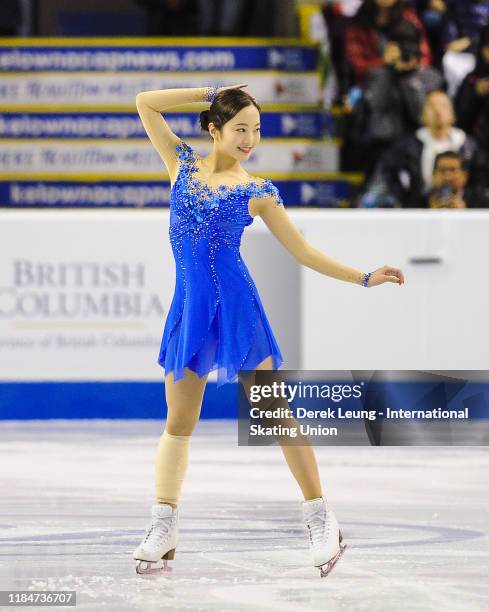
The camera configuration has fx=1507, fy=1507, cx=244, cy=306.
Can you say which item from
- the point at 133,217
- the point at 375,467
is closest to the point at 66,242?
the point at 133,217

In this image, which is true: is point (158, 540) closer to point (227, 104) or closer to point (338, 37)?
point (227, 104)

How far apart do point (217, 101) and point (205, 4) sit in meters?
6.85

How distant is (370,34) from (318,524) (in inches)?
245

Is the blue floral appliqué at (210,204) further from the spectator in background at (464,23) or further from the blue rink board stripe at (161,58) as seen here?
the blue rink board stripe at (161,58)

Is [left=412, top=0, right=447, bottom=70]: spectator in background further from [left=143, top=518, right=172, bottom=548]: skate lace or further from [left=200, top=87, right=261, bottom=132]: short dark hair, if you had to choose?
[left=143, top=518, right=172, bottom=548]: skate lace

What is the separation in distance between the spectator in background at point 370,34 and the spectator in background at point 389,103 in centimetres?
29

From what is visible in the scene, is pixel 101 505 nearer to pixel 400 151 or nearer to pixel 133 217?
pixel 133 217

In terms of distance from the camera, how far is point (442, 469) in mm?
6250

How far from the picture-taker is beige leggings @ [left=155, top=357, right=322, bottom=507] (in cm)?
409

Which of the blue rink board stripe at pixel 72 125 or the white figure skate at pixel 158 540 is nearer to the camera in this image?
the white figure skate at pixel 158 540

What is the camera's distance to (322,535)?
13.7 feet

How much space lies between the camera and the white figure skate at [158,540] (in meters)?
4.16

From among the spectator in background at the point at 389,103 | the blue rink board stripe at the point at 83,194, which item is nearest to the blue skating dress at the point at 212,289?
the spectator in background at the point at 389,103

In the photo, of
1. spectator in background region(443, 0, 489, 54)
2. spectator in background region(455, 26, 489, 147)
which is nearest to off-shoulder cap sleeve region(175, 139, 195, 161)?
spectator in background region(455, 26, 489, 147)
